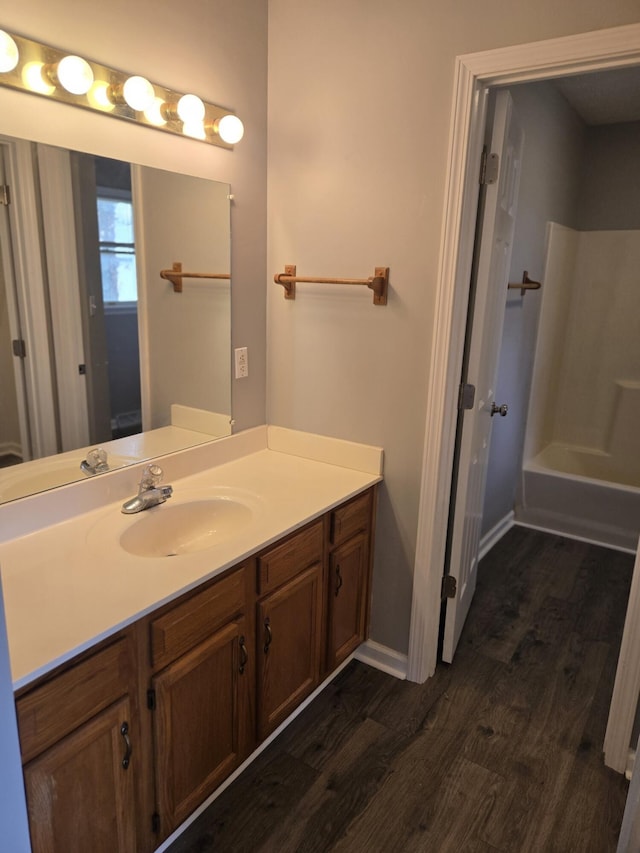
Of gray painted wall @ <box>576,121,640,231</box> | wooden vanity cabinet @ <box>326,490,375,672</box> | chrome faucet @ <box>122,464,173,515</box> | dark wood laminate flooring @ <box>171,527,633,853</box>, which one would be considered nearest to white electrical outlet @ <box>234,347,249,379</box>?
chrome faucet @ <box>122,464,173,515</box>

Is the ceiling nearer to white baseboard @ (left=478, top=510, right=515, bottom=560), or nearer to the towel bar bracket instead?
the towel bar bracket

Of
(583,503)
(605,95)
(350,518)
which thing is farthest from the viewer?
(583,503)

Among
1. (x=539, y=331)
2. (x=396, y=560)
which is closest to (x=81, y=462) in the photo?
(x=396, y=560)

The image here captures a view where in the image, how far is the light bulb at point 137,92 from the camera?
158cm

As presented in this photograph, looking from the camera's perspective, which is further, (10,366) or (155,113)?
(155,113)

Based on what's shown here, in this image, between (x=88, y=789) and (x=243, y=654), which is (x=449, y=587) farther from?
(x=88, y=789)

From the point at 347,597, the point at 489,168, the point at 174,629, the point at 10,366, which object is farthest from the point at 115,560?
the point at 489,168

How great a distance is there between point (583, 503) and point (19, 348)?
3.10 meters

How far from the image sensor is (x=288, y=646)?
5.95 feet

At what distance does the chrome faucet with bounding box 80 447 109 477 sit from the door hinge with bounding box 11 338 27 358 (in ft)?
1.14

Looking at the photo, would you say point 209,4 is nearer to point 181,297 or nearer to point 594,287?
point 181,297

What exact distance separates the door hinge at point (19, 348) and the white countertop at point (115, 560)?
0.38 m

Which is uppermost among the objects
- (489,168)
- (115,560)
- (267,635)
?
(489,168)

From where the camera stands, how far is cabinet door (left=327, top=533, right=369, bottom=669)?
2.01 m
